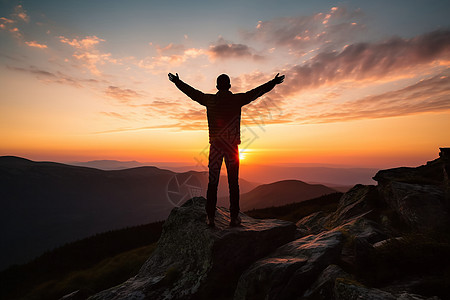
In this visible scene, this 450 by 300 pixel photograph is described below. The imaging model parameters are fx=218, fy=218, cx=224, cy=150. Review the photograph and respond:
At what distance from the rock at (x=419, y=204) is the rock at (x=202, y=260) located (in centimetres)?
497

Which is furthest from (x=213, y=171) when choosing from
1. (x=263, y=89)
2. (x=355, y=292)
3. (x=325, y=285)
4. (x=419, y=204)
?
(x=419, y=204)

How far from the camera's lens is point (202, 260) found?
7.13 metres

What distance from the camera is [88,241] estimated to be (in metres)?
25.5

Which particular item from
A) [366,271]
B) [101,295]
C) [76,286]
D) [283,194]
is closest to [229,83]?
[366,271]

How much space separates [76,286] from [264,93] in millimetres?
17800

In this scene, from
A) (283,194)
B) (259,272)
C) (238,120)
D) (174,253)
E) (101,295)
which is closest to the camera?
(259,272)

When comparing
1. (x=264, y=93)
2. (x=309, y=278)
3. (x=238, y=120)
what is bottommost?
(x=309, y=278)

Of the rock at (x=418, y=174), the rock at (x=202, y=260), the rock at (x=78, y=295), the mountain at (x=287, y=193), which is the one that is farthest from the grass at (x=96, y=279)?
the mountain at (x=287, y=193)

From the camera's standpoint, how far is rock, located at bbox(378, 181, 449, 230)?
8.30 m

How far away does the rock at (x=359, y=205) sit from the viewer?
1230cm

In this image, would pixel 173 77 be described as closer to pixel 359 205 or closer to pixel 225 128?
pixel 225 128

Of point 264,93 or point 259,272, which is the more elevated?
point 264,93

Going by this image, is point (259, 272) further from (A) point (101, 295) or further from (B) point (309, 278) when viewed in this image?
(A) point (101, 295)

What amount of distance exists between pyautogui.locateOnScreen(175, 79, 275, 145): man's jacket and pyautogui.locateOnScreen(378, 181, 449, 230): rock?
7.79m
